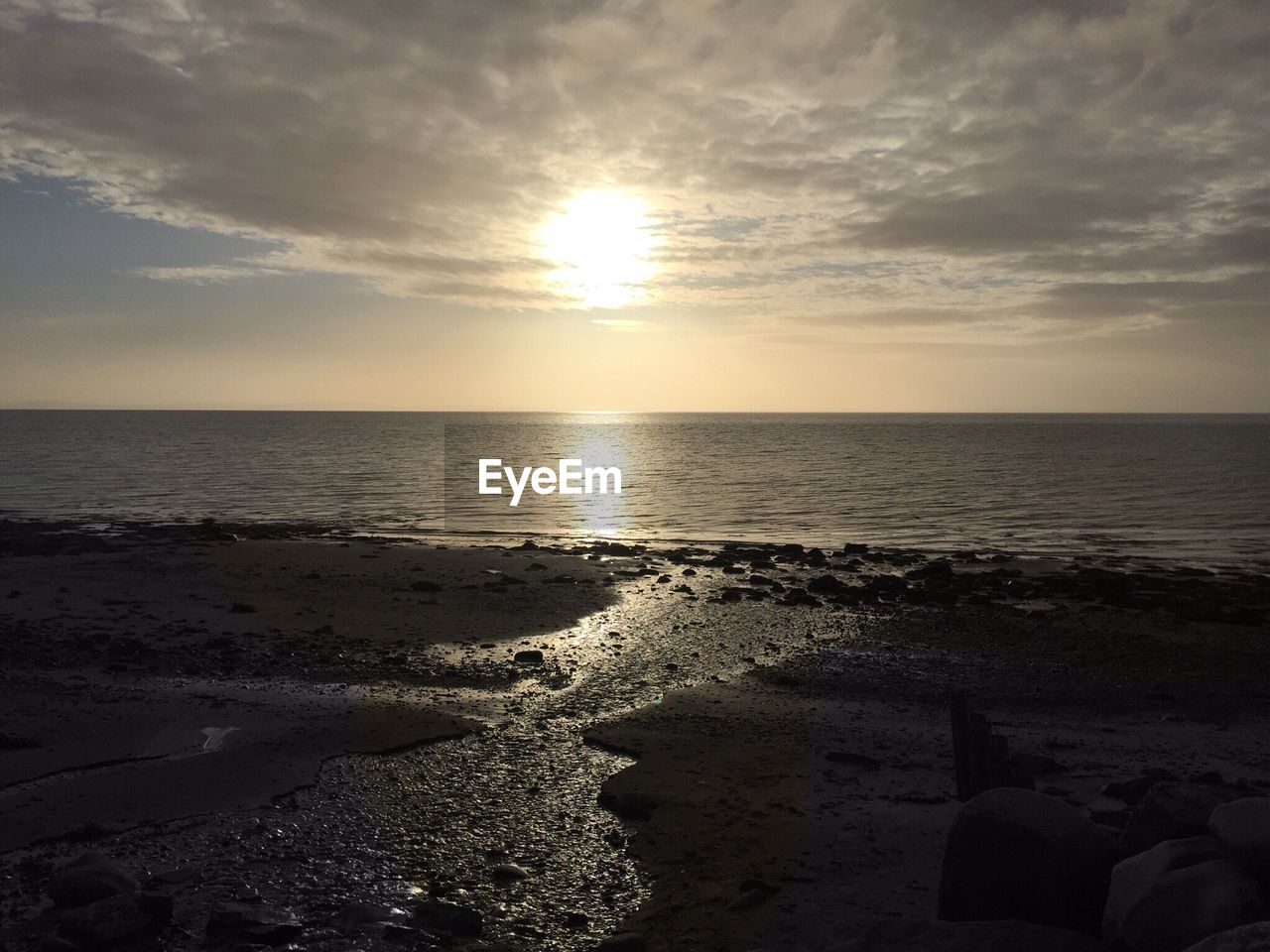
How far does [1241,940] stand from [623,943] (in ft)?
14.2

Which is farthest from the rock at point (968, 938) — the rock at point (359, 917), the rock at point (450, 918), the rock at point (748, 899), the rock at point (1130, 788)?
the rock at point (1130, 788)

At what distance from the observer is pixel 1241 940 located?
5156mm

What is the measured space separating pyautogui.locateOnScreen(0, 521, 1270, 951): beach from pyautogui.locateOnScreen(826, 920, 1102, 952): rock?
15 cm

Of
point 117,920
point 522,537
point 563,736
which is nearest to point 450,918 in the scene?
point 117,920

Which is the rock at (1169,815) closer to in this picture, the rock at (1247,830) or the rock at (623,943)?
the rock at (1247,830)

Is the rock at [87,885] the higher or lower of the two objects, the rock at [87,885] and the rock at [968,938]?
the lower

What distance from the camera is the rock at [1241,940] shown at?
16.6 ft

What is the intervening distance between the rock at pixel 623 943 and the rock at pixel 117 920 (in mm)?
3594

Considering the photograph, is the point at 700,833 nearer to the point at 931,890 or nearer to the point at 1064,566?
the point at 931,890

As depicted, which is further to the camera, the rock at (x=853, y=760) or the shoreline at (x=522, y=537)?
the shoreline at (x=522, y=537)

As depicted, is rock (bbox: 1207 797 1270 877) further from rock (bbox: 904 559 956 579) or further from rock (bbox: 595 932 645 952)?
rock (bbox: 904 559 956 579)

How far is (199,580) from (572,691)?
1481 centimetres

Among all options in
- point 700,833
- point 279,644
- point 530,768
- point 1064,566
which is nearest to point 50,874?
point 530,768

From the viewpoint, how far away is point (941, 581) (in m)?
26.9
